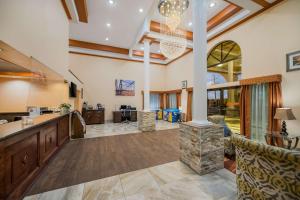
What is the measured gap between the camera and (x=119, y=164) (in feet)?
9.01

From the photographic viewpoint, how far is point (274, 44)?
3.71 meters

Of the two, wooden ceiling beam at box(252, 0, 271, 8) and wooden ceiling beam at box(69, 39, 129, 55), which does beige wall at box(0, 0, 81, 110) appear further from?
wooden ceiling beam at box(252, 0, 271, 8)

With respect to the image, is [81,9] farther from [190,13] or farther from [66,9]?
[190,13]

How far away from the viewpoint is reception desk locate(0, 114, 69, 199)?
1488 mm

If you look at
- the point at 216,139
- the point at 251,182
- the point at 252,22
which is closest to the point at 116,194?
the point at 251,182

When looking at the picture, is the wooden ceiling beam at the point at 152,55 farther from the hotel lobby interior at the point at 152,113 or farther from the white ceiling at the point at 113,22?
the hotel lobby interior at the point at 152,113

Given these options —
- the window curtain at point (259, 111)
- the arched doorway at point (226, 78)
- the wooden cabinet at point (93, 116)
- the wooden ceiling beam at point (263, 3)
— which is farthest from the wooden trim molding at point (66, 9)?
the window curtain at point (259, 111)

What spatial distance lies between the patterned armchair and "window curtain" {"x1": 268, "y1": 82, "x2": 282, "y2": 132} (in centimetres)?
289

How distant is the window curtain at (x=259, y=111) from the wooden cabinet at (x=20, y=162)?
5.65 m

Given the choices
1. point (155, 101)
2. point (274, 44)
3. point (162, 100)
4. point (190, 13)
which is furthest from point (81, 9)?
point (162, 100)

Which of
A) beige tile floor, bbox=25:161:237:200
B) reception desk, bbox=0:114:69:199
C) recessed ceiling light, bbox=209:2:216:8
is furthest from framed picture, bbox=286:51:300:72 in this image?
reception desk, bbox=0:114:69:199

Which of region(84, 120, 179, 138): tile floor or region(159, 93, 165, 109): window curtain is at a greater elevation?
region(159, 93, 165, 109): window curtain

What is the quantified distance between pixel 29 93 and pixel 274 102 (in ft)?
25.0

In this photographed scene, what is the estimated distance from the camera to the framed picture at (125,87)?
8.57 meters
